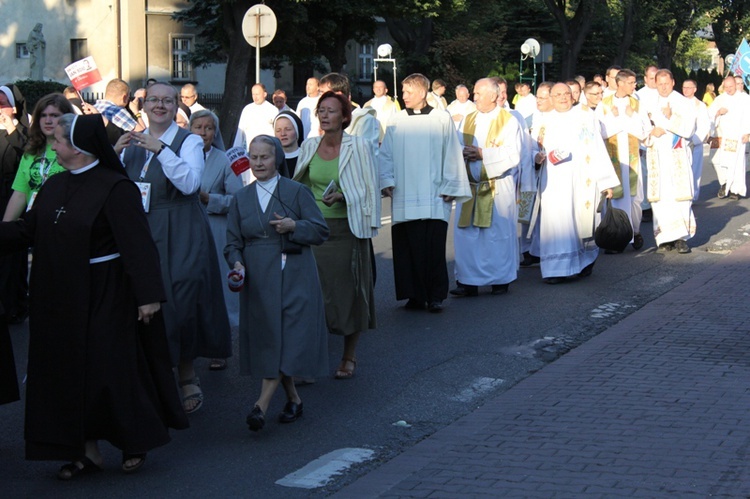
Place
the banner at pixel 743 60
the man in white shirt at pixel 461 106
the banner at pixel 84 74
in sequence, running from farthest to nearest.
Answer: the banner at pixel 743 60 < the man in white shirt at pixel 461 106 < the banner at pixel 84 74

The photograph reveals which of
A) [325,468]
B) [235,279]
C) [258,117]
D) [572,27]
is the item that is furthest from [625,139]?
[572,27]

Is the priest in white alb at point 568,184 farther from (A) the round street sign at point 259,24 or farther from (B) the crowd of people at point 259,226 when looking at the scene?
(A) the round street sign at point 259,24

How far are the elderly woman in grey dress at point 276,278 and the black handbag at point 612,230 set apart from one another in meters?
5.83

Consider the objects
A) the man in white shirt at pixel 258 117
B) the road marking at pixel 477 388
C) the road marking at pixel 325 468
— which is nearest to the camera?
the road marking at pixel 325 468

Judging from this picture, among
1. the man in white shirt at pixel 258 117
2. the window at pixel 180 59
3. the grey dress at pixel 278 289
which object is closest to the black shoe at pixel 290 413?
the grey dress at pixel 278 289

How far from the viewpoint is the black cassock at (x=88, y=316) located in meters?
5.59

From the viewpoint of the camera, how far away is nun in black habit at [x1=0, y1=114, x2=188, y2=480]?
18.3 ft

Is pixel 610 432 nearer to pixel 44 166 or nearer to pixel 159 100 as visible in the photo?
pixel 159 100

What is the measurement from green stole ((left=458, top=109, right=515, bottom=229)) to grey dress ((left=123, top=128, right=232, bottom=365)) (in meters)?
4.57

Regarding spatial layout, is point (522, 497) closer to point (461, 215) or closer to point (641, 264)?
point (461, 215)

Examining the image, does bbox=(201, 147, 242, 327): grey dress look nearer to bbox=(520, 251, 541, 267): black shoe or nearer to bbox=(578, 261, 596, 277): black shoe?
bbox=(578, 261, 596, 277): black shoe

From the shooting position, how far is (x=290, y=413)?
6.86 meters

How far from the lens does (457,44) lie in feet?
146

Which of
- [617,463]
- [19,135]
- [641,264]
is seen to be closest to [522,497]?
[617,463]
